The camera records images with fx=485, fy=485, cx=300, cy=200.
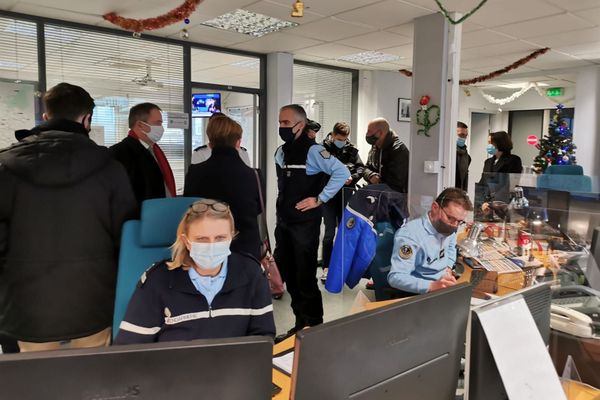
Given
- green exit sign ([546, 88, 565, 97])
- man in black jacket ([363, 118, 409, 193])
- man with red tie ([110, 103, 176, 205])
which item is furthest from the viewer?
green exit sign ([546, 88, 565, 97])

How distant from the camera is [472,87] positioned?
9523mm

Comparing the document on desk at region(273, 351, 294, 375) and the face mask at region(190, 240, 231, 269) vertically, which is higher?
the face mask at region(190, 240, 231, 269)

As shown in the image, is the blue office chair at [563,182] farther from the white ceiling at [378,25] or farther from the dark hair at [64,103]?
the dark hair at [64,103]

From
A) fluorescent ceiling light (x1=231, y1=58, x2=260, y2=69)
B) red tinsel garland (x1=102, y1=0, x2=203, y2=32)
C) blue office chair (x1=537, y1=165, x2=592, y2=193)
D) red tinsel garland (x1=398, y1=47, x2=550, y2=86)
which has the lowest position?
blue office chair (x1=537, y1=165, x2=592, y2=193)

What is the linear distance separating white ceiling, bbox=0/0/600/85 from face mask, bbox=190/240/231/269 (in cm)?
297

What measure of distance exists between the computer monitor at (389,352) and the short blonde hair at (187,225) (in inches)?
34.5

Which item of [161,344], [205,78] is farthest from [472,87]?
[161,344]

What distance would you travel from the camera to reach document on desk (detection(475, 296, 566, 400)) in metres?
0.99

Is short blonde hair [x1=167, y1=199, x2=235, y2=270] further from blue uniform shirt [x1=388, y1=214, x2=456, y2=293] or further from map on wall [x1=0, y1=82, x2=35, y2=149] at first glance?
map on wall [x1=0, y1=82, x2=35, y2=149]

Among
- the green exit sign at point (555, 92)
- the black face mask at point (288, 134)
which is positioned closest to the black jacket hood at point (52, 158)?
the black face mask at point (288, 134)

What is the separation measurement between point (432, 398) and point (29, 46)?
4890mm

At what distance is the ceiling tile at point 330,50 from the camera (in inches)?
223

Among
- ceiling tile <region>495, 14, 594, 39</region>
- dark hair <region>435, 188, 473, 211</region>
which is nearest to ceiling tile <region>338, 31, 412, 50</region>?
ceiling tile <region>495, 14, 594, 39</region>

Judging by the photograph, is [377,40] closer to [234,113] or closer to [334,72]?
[334,72]
